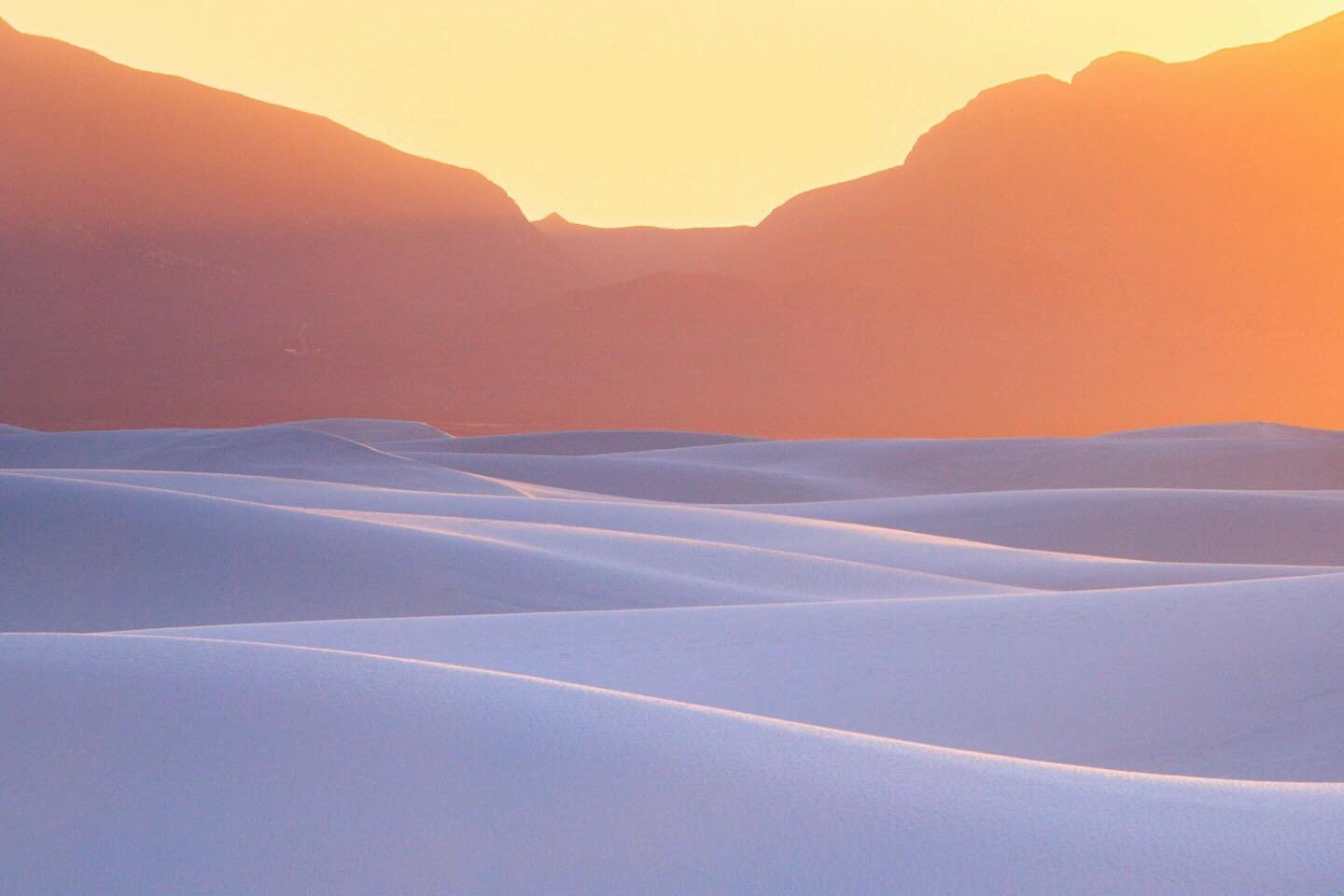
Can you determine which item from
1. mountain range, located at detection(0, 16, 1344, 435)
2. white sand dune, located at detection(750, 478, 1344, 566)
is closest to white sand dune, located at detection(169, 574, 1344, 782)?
white sand dune, located at detection(750, 478, 1344, 566)

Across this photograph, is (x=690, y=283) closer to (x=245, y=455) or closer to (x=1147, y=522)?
(x=245, y=455)

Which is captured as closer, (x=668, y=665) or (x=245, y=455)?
(x=668, y=665)

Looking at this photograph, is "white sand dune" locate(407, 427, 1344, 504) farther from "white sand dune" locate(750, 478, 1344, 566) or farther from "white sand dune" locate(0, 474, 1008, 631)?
"white sand dune" locate(0, 474, 1008, 631)

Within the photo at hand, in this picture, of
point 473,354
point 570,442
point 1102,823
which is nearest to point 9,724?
point 1102,823

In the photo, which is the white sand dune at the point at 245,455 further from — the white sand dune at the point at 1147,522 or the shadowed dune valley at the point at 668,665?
the white sand dune at the point at 1147,522

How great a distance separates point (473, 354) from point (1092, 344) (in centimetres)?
2893

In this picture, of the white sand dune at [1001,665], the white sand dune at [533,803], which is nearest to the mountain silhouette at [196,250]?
the white sand dune at [1001,665]

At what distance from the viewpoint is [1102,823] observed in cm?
175

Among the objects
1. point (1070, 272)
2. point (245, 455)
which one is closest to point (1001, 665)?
point (245, 455)

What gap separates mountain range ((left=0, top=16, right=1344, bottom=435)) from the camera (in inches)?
2135

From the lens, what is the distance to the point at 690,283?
61.2 meters

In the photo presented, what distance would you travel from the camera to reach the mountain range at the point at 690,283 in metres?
54.2

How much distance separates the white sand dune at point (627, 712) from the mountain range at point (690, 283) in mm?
42642

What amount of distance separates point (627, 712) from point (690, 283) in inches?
2347
